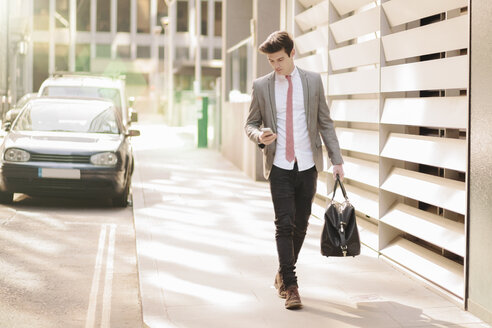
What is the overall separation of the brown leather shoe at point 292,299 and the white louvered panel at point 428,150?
1.43 m

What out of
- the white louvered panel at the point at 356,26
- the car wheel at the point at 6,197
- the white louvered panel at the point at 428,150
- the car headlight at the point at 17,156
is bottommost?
the car wheel at the point at 6,197

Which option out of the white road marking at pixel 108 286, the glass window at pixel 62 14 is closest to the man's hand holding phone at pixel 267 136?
the white road marking at pixel 108 286

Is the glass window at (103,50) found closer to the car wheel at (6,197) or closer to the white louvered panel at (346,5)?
the car wheel at (6,197)

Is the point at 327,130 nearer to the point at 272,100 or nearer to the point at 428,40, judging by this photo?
the point at 272,100

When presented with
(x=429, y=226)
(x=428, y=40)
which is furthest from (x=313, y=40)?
(x=429, y=226)

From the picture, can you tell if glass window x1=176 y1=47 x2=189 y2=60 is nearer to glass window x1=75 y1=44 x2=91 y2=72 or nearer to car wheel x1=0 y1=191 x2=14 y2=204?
glass window x1=75 y1=44 x2=91 y2=72

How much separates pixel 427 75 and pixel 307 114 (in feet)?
4.04

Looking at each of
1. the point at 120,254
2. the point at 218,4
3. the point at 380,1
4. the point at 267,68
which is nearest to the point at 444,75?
the point at 380,1

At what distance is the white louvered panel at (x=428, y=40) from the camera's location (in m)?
5.51

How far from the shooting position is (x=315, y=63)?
9883 mm

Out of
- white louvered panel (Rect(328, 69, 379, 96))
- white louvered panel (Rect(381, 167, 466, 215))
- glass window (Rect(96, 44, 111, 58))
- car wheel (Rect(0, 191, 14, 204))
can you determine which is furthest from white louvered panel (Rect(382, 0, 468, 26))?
glass window (Rect(96, 44, 111, 58))

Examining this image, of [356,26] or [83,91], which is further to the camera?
[83,91]

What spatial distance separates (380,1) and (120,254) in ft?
11.7

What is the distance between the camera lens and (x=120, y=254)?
788cm
